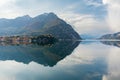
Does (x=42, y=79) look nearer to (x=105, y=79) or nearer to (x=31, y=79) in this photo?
(x=31, y=79)

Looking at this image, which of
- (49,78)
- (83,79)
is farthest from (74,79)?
(49,78)

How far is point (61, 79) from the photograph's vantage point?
5831 cm

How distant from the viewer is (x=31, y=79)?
58.9m

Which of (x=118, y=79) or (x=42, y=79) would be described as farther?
(x=42, y=79)

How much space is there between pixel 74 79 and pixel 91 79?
3.93m

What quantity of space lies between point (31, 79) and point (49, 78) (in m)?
4.27

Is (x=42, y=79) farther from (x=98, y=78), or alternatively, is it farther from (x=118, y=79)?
(x=118, y=79)

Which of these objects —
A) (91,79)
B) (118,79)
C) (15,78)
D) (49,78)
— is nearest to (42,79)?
(49,78)

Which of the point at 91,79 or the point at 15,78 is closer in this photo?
the point at 91,79

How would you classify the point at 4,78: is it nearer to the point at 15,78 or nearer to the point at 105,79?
the point at 15,78

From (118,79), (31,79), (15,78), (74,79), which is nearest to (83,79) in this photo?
(74,79)

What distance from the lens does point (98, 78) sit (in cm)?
5741

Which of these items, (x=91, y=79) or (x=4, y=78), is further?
(x=4, y=78)

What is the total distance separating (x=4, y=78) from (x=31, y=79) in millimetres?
6557
